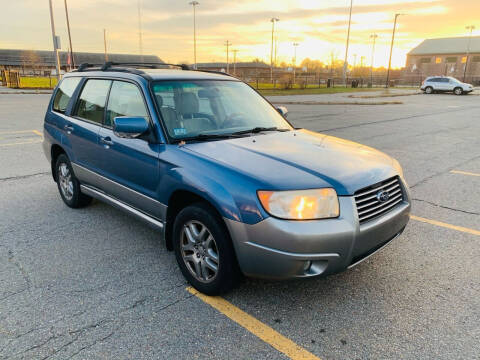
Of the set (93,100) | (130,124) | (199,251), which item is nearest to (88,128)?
(93,100)

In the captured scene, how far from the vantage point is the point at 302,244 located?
243 centimetres

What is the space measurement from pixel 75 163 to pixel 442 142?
9380mm

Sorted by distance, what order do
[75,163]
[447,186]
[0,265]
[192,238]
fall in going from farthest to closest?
1. [447,186]
2. [75,163]
3. [0,265]
4. [192,238]

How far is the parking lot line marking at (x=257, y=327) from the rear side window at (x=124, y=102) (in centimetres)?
174

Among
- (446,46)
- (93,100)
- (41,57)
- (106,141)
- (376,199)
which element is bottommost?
(376,199)

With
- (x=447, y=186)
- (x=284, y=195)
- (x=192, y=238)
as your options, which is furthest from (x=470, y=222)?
(x=192, y=238)

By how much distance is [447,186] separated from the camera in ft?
19.7

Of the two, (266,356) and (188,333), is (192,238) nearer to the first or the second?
(188,333)

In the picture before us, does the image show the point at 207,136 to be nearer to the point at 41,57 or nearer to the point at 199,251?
the point at 199,251

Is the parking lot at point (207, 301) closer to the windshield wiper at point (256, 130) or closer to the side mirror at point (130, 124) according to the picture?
the side mirror at point (130, 124)

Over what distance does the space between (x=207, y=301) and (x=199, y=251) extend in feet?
1.28

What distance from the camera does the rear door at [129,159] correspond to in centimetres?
330

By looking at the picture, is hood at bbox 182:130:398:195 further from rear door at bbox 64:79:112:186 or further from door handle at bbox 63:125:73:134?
door handle at bbox 63:125:73:134

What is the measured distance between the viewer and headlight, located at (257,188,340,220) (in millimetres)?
2482
